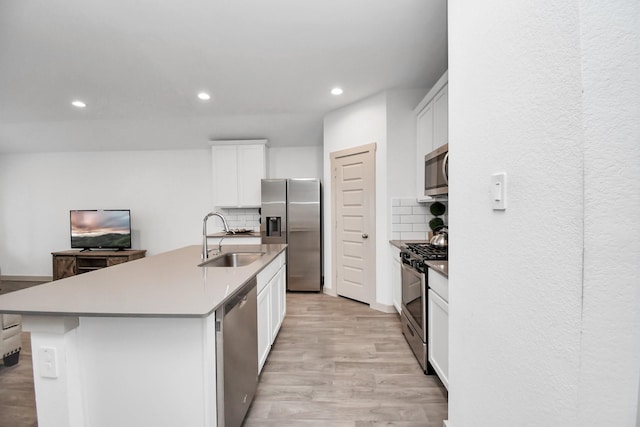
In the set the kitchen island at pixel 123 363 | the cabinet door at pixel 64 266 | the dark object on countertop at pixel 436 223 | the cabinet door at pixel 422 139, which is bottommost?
the cabinet door at pixel 64 266

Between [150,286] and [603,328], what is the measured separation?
5.50ft

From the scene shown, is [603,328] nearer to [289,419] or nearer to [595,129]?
[595,129]

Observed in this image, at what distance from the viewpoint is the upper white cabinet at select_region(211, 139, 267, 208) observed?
15.2ft

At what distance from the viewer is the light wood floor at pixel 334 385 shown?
159cm

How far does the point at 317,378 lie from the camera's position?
1949mm

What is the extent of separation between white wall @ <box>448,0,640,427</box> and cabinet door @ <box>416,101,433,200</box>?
6.38ft

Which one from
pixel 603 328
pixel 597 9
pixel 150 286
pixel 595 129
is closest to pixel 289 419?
pixel 150 286

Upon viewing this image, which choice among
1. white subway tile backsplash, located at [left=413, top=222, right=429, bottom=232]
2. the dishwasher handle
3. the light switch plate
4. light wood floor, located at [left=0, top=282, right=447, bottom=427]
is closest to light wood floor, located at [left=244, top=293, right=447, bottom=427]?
light wood floor, located at [left=0, top=282, right=447, bottom=427]

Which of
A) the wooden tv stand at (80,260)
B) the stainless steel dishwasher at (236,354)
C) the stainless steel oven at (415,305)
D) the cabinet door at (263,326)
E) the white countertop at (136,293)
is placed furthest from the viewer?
the wooden tv stand at (80,260)

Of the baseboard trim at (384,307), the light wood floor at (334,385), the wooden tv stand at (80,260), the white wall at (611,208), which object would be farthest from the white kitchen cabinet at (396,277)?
the wooden tv stand at (80,260)

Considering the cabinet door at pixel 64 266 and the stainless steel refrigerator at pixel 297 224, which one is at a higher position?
the stainless steel refrigerator at pixel 297 224

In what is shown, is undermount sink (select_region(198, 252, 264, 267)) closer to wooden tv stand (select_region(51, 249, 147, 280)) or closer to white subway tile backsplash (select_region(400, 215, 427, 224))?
white subway tile backsplash (select_region(400, 215, 427, 224))

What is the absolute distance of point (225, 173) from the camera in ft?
15.3

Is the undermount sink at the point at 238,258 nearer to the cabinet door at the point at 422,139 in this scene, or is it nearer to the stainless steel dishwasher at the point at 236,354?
the stainless steel dishwasher at the point at 236,354
